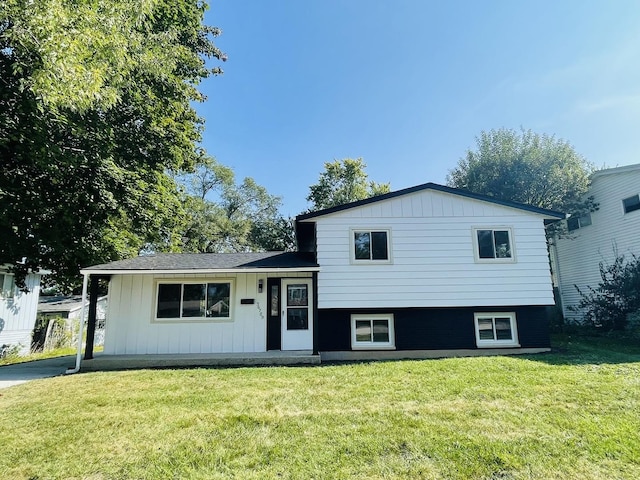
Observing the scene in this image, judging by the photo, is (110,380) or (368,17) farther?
(368,17)

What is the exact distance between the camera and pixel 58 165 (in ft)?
33.0

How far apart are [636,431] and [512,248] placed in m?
7.01

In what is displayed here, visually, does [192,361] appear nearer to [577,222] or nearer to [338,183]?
[577,222]

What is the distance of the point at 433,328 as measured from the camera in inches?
412

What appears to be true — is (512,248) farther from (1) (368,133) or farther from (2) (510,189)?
(1) (368,133)

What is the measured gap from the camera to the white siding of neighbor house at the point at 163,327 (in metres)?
10.3

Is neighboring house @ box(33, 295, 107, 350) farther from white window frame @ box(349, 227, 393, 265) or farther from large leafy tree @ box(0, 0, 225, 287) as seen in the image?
white window frame @ box(349, 227, 393, 265)

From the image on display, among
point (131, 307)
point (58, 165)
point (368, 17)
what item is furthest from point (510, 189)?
point (58, 165)

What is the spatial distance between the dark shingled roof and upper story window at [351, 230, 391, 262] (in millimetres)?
1333

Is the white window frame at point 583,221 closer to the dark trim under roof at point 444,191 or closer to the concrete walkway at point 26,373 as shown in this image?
the dark trim under roof at point 444,191

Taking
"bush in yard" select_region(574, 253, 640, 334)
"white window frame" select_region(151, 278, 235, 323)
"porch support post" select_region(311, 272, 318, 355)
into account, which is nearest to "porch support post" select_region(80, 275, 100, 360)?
"white window frame" select_region(151, 278, 235, 323)

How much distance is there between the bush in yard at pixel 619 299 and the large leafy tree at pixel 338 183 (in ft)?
59.1

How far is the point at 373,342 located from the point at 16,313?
16177 millimetres

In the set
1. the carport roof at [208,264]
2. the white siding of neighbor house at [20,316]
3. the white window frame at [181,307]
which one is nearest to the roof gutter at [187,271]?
the carport roof at [208,264]
